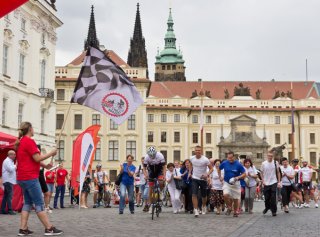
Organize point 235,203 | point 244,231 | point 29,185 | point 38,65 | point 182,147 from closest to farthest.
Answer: point 29,185, point 244,231, point 235,203, point 38,65, point 182,147

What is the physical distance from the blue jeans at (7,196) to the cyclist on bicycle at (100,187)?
18.1 feet

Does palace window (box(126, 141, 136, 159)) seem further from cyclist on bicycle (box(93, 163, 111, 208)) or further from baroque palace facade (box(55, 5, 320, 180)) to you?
cyclist on bicycle (box(93, 163, 111, 208))

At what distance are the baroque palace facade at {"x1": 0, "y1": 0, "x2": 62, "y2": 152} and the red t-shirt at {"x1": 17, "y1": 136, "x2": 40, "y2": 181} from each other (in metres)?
23.8

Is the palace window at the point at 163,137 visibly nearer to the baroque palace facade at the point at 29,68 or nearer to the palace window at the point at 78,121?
the palace window at the point at 78,121

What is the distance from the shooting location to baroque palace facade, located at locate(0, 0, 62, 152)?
33188 mm

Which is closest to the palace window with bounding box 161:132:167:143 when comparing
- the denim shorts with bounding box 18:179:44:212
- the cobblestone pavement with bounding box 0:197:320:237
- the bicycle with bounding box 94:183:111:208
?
the bicycle with bounding box 94:183:111:208

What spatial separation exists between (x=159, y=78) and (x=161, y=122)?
129 ft

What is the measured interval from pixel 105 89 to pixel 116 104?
48 cm

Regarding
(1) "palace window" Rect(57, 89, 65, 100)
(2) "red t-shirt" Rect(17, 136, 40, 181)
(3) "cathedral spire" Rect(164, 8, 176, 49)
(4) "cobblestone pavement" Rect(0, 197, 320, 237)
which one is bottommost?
(4) "cobblestone pavement" Rect(0, 197, 320, 237)

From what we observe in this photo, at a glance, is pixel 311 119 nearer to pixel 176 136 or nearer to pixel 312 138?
pixel 312 138

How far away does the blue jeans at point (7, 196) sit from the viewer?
1581cm

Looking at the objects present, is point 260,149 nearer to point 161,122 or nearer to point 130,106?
point 161,122

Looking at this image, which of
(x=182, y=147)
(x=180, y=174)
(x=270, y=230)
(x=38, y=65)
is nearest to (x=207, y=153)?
(x=182, y=147)

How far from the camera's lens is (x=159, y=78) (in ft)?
389
